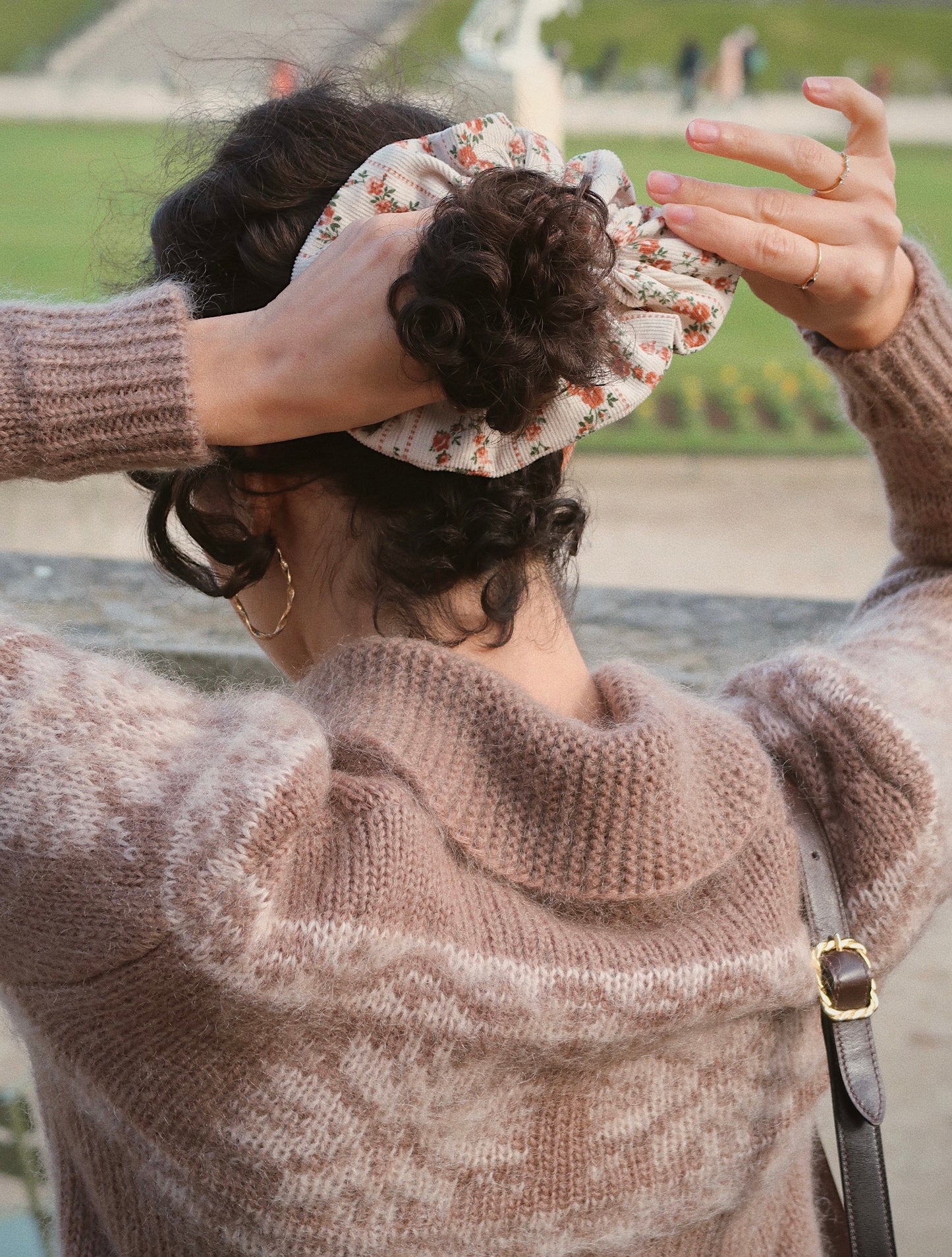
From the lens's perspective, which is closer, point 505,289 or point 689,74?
point 505,289

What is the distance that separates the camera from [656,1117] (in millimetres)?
946

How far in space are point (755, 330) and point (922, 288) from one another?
1409 cm

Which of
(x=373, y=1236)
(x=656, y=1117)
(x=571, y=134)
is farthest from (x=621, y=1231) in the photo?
(x=571, y=134)

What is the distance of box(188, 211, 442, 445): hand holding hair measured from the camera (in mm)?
816

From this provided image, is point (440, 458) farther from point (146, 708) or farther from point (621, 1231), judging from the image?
point (621, 1231)

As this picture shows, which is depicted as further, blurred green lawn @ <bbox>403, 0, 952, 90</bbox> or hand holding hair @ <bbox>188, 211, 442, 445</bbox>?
blurred green lawn @ <bbox>403, 0, 952, 90</bbox>

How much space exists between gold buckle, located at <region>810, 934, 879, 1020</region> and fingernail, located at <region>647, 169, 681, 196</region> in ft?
1.97

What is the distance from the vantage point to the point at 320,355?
83 centimetres

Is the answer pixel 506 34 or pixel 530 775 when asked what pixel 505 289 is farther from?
pixel 506 34

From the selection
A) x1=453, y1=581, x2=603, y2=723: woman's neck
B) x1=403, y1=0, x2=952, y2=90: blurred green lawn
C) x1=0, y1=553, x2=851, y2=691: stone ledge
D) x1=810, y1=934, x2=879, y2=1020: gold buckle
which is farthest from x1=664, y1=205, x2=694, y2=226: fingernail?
x1=403, y1=0, x2=952, y2=90: blurred green lawn

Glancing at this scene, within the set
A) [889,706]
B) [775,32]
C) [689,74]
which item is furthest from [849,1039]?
[775,32]

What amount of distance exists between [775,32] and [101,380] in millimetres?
28339

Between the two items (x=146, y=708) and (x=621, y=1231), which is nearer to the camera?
(x=146, y=708)

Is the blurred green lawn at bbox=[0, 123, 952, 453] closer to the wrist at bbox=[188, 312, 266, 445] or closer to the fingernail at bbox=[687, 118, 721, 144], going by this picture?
the fingernail at bbox=[687, 118, 721, 144]
